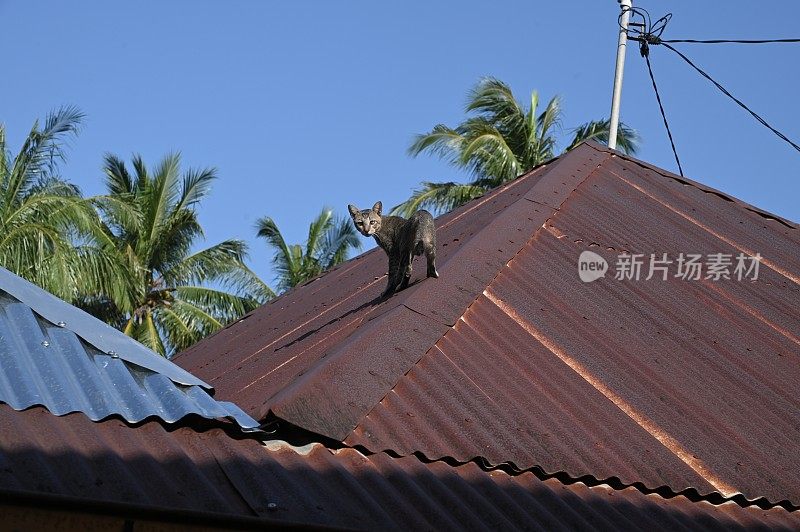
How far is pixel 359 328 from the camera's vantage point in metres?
5.98

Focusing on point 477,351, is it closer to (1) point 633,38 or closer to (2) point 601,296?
(2) point 601,296

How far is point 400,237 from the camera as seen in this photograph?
7.08 meters

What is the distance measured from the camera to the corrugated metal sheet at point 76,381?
4277mm

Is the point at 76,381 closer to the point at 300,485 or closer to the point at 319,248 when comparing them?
the point at 300,485

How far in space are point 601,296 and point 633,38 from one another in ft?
21.6

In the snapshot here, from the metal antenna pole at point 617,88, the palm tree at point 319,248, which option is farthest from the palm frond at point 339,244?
the metal antenna pole at point 617,88

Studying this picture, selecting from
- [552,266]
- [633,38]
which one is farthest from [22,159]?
[552,266]

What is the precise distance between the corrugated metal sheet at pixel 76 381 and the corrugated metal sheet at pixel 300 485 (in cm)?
12

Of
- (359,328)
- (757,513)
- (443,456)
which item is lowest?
(443,456)

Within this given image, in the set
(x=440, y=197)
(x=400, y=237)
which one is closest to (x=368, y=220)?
(x=400, y=237)

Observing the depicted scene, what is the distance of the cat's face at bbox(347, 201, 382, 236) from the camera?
297 inches
